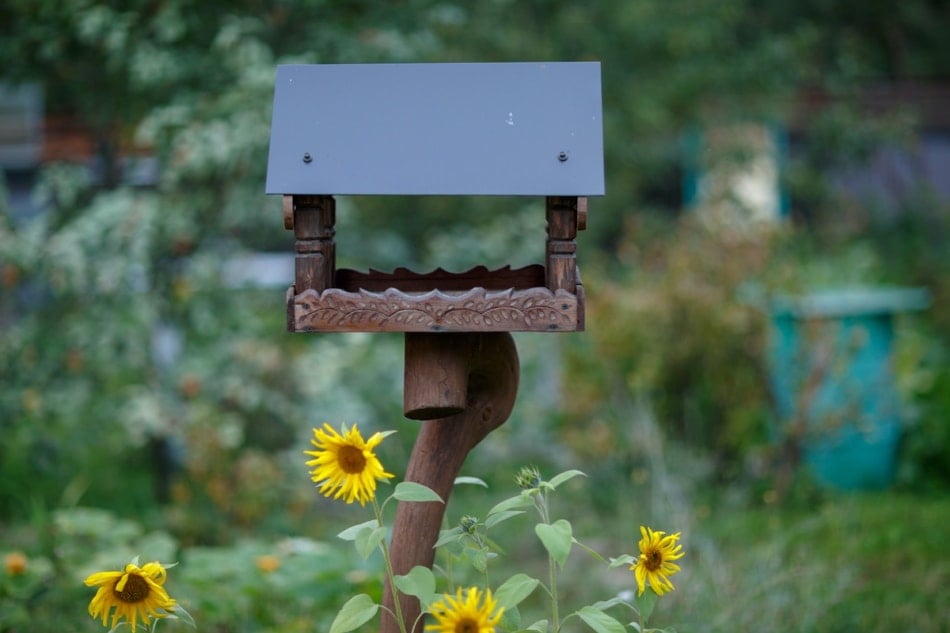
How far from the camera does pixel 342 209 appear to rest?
481 cm

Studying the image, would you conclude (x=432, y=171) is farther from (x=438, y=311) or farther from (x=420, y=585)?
(x=420, y=585)

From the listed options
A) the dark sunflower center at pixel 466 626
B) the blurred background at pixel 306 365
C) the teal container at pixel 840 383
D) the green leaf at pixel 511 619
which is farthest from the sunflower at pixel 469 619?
the teal container at pixel 840 383

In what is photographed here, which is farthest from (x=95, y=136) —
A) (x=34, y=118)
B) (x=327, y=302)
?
(x=34, y=118)

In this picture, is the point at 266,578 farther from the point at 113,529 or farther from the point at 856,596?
the point at 856,596

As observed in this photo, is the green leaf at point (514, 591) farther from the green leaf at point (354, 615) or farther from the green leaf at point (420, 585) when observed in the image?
the green leaf at point (354, 615)

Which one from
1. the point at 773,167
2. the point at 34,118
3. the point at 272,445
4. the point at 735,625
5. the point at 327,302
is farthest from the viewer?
the point at 34,118

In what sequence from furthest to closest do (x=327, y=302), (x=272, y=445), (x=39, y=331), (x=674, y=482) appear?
(x=272, y=445) → (x=39, y=331) → (x=674, y=482) → (x=327, y=302)

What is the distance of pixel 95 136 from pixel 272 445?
1896 mm

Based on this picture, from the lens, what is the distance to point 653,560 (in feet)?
6.20

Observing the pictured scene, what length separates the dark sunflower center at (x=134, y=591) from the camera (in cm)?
190

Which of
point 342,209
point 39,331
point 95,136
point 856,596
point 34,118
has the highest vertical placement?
point 34,118

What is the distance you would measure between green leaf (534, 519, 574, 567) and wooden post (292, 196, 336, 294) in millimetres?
667

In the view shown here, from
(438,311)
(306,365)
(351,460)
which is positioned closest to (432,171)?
(438,311)

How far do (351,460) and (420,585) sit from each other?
0.86 feet
